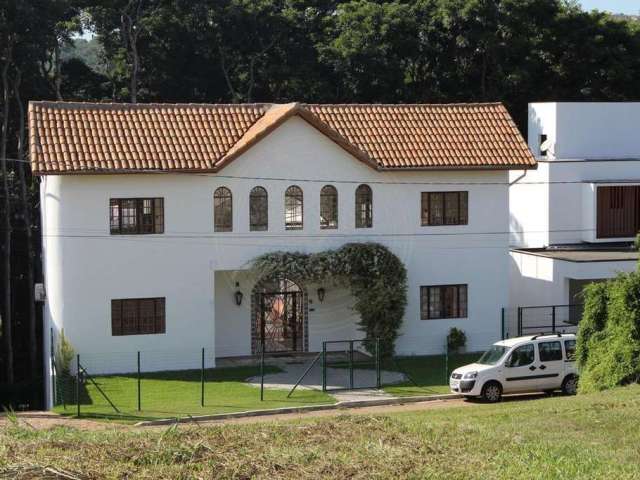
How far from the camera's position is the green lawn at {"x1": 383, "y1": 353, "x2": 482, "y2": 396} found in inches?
1157

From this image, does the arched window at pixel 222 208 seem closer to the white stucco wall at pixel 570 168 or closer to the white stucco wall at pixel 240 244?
the white stucco wall at pixel 240 244

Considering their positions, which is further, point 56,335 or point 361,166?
point 361,166

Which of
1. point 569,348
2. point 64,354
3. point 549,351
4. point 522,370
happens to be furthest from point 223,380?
point 569,348

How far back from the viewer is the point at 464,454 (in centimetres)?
1488

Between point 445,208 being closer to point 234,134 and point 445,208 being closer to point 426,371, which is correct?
point 426,371

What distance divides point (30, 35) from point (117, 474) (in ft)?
116

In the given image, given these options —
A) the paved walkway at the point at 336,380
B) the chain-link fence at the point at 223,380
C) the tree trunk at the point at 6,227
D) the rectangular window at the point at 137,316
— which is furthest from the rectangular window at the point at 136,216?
the tree trunk at the point at 6,227

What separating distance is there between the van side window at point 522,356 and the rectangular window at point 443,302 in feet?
22.3

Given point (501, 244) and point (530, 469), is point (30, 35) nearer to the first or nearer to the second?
point (501, 244)

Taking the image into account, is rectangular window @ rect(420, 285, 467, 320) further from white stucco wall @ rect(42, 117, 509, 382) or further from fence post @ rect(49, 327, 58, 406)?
fence post @ rect(49, 327, 58, 406)

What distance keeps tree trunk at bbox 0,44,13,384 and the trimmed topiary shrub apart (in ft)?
85.0

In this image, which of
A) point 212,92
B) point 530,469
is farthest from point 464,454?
point 212,92

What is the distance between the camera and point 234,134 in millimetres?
33188

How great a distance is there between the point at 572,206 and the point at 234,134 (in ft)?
42.8
